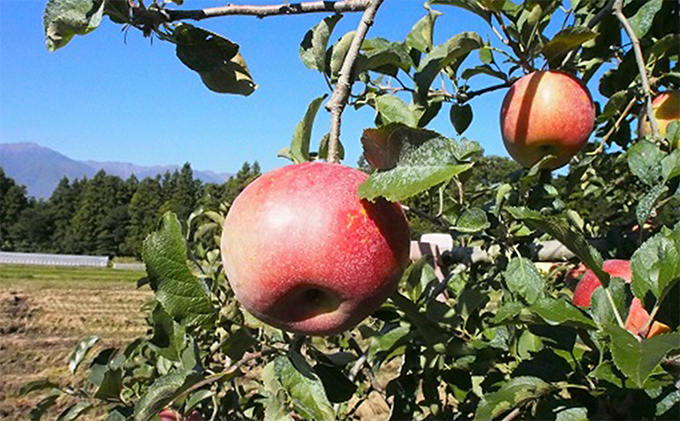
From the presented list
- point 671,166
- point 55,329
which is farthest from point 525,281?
point 55,329

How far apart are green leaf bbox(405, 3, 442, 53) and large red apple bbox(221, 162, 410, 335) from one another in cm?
82

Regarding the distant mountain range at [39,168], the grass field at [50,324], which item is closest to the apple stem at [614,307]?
the grass field at [50,324]

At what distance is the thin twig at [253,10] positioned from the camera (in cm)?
85

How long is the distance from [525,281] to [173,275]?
619 mm

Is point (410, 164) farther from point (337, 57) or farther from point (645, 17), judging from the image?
point (645, 17)

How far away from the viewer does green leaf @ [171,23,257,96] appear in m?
0.91

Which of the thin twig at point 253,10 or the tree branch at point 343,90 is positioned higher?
the thin twig at point 253,10

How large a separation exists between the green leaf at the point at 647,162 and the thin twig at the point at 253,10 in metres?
0.68

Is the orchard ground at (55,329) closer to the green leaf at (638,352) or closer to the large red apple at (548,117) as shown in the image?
the large red apple at (548,117)

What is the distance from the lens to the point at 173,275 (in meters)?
0.81

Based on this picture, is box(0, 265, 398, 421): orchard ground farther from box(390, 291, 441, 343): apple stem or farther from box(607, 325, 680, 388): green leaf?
box(607, 325, 680, 388): green leaf

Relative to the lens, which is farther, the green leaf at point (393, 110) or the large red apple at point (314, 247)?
the green leaf at point (393, 110)

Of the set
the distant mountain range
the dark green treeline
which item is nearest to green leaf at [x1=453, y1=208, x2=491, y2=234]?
the dark green treeline

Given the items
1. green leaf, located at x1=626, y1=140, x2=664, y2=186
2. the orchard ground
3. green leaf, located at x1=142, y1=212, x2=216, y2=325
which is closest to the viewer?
green leaf, located at x1=142, y1=212, x2=216, y2=325
